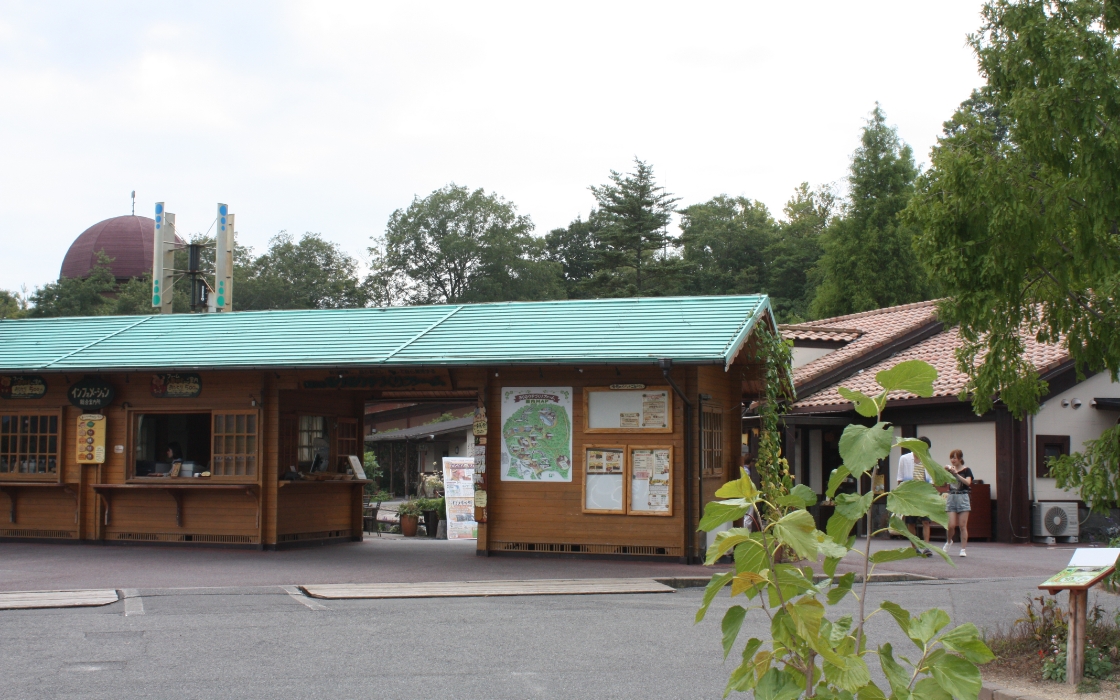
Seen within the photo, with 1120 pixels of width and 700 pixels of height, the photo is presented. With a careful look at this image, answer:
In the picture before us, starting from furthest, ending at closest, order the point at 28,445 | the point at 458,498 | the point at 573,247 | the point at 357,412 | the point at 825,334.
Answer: the point at 573,247, the point at 825,334, the point at 458,498, the point at 357,412, the point at 28,445

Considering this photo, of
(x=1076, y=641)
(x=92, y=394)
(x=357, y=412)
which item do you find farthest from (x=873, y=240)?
(x=1076, y=641)

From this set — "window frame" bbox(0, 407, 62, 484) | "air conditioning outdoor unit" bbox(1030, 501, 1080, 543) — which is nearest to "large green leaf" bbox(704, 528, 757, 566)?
"window frame" bbox(0, 407, 62, 484)

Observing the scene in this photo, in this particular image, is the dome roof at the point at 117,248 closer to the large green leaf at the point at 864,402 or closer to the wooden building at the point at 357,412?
the wooden building at the point at 357,412

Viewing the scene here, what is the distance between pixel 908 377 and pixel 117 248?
5381 cm

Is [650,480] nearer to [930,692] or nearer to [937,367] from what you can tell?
[937,367]

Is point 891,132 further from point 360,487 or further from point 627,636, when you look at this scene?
point 627,636

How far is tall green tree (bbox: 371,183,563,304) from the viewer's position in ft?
194

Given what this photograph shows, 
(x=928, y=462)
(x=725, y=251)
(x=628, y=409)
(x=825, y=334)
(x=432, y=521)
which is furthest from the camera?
(x=725, y=251)

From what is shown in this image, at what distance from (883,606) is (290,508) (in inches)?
556

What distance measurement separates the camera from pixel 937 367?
2161cm

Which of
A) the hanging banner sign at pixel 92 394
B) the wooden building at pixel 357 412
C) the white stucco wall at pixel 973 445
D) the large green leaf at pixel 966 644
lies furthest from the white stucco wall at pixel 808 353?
the large green leaf at pixel 966 644

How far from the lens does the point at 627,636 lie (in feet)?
29.0

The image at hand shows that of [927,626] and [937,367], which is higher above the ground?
[937,367]

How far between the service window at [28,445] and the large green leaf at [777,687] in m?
15.6
